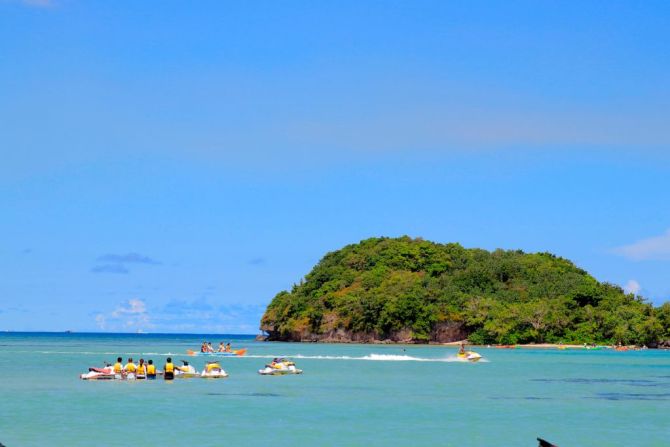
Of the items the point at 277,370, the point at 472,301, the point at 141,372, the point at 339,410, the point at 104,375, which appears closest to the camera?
the point at 339,410

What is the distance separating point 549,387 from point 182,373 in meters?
24.5

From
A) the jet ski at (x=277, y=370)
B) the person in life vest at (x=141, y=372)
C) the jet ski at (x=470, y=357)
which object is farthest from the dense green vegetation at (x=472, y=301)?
the person in life vest at (x=141, y=372)

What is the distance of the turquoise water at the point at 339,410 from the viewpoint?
1417 inches

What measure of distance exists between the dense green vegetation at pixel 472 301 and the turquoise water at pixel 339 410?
277 ft

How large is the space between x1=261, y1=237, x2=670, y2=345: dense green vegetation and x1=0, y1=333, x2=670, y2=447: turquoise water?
84.4m

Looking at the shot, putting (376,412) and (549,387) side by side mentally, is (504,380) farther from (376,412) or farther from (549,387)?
(376,412)

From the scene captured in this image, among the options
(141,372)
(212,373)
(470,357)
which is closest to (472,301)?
(470,357)

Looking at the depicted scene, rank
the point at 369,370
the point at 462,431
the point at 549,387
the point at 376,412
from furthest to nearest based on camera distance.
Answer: the point at 369,370 → the point at 549,387 → the point at 376,412 → the point at 462,431

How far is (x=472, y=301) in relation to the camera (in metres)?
169

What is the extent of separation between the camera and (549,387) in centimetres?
6203

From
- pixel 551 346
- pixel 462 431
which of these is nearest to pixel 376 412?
pixel 462 431

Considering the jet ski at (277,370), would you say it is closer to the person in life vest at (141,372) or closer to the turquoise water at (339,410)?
the turquoise water at (339,410)

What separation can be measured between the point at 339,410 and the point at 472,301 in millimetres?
125546

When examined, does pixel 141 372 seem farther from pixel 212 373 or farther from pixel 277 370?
pixel 277 370
